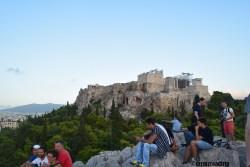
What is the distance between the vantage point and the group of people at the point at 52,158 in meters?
10.3

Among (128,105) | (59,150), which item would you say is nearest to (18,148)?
(128,105)

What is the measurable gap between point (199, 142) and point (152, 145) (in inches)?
56.8

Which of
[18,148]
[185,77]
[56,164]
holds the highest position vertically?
[185,77]

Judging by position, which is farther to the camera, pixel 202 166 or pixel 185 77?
pixel 185 77

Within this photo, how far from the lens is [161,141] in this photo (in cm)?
1242

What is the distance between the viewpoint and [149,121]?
1242 centimetres

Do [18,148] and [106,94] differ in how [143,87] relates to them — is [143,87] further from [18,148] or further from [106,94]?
[18,148]

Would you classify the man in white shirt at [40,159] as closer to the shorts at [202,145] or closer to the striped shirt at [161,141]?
the striped shirt at [161,141]

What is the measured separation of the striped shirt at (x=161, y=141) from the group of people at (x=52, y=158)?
2.92 meters

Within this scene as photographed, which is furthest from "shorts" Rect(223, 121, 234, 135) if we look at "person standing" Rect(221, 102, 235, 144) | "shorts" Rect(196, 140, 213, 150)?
"shorts" Rect(196, 140, 213, 150)

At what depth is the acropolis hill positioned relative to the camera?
314 ft

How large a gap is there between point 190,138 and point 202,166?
3.01 ft

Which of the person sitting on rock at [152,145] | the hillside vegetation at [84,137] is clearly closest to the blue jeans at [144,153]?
the person sitting on rock at [152,145]

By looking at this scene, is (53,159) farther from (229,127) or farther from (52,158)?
(229,127)
